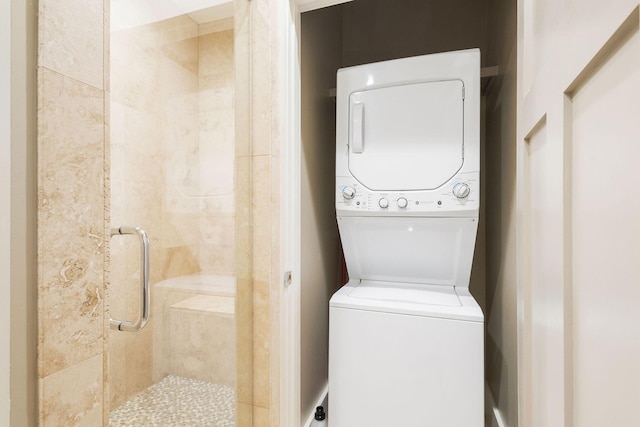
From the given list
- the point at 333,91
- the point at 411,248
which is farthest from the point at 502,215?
the point at 333,91

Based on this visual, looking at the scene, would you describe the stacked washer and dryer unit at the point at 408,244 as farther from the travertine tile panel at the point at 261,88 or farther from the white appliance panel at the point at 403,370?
the travertine tile panel at the point at 261,88

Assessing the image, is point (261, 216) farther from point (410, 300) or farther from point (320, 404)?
point (320, 404)

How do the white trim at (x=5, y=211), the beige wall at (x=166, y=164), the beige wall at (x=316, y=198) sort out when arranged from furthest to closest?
the beige wall at (x=316, y=198) → the beige wall at (x=166, y=164) → the white trim at (x=5, y=211)

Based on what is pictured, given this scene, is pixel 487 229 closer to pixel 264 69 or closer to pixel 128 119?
pixel 264 69

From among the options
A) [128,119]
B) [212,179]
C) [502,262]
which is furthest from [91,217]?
[502,262]

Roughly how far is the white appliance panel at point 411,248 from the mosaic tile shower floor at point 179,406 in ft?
2.94

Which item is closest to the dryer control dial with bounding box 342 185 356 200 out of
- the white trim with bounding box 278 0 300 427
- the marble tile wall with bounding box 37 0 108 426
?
the white trim with bounding box 278 0 300 427

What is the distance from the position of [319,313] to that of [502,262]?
104cm

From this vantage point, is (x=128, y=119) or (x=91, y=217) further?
(x=128, y=119)

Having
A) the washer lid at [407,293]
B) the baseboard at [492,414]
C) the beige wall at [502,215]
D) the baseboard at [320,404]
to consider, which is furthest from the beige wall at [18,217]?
the baseboard at [492,414]

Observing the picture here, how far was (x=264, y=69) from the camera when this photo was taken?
4.03 ft

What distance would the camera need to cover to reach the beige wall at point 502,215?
4.36 feet

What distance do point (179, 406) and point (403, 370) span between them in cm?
88

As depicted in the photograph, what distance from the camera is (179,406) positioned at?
1018 millimetres
